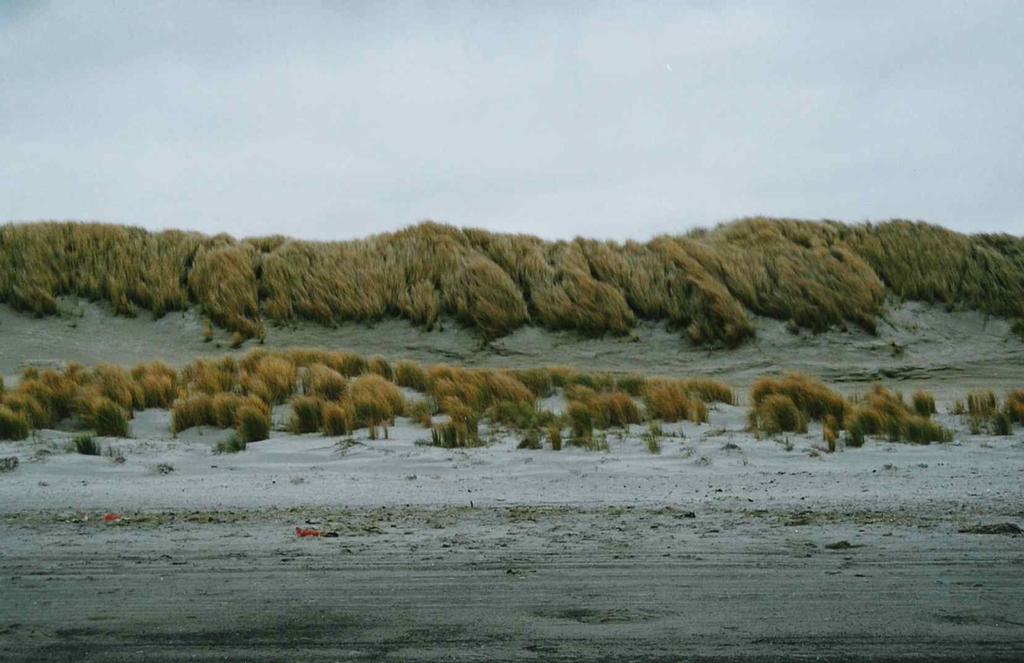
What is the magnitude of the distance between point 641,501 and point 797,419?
3.46 metres

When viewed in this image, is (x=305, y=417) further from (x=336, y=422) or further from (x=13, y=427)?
(x=13, y=427)

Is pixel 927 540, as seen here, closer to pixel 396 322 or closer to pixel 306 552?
pixel 306 552

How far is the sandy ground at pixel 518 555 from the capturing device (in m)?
3.66

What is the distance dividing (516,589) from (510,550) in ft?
2.31

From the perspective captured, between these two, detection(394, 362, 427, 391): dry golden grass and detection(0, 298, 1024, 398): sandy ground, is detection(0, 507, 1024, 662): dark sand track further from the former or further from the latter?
detection(0, 298, 1024, 398): sandy ground

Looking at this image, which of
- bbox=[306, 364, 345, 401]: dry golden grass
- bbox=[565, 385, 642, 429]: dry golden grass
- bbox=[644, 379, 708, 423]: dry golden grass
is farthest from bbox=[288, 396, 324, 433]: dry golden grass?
bbox=[644, 379, 708, 423]: dry golden grass

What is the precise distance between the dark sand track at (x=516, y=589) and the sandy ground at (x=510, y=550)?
0.02 metres

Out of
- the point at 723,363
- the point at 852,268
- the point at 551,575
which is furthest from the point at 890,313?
the point at 551,575

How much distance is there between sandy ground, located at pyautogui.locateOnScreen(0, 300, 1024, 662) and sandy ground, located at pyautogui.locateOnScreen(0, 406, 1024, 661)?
0.06 feet

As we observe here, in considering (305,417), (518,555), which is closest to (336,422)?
(305,417)

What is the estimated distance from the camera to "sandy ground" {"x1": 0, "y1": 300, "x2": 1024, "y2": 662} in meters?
3.66

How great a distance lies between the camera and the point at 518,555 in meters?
4.87

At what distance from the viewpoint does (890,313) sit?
1725 centimetres

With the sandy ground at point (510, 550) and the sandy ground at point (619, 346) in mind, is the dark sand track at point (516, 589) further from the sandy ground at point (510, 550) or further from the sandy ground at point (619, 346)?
the sandy ground at point (619, 346)
